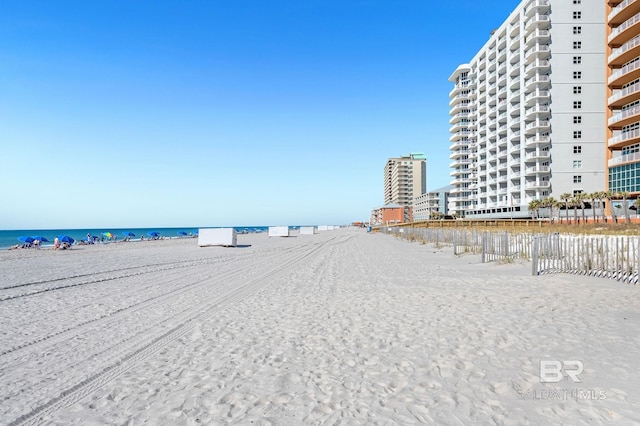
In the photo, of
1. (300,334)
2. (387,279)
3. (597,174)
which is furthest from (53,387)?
(597,174)

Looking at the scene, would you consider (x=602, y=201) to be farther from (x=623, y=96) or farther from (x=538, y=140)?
(x=538, y=140)

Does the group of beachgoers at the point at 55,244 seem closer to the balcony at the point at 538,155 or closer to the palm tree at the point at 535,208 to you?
the palm tree at the point at 535,208

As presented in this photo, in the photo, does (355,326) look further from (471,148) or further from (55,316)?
(471,148)

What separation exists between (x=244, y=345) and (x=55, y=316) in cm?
482

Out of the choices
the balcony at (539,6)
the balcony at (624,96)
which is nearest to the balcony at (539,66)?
the balcony at (539,6)

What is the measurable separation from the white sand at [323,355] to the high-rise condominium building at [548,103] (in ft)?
184

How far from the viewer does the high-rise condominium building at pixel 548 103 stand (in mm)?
56375

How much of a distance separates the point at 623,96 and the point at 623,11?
367 inches

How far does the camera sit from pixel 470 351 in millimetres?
5414

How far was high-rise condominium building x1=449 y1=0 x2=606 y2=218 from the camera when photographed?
5638 centimetres

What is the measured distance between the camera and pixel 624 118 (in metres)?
41.7

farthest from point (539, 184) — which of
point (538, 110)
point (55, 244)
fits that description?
point (55, 244)
